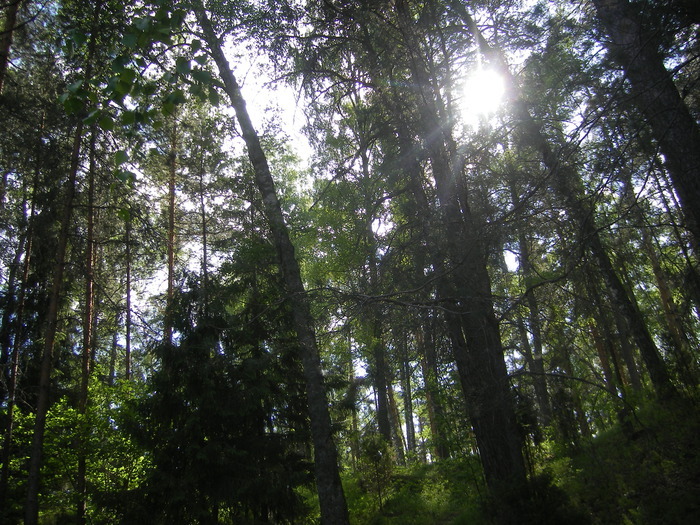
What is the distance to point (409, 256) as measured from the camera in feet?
23.0

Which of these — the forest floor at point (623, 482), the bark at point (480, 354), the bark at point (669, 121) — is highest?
the bark at point (669, 121)

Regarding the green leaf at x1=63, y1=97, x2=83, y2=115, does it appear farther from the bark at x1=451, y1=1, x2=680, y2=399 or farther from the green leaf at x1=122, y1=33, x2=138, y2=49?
the bark at x1=451, y1=1, x2=680, y2=399

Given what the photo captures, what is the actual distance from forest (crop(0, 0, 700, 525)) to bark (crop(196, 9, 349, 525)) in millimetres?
40

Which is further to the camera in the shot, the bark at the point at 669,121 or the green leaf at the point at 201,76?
the bark at the point at 669,121

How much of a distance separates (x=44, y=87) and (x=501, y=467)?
11.4 m

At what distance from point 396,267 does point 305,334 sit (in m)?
1.83

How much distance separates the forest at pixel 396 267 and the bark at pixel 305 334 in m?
0.04

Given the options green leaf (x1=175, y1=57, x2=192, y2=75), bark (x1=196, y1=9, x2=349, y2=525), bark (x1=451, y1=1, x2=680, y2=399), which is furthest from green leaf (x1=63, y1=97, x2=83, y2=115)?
bark (x1=451, y1=1, x2=680, y2=399)

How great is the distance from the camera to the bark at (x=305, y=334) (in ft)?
22.2

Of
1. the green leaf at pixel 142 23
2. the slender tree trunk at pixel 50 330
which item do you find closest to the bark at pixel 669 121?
the green leaf at pixel 142 23

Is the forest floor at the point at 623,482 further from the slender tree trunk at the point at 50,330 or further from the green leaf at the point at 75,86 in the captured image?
the slender tree trunk at the point at 50,330

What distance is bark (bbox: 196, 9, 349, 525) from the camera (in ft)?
22.2

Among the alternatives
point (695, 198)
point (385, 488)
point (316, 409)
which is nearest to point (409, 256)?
point (316, 409)

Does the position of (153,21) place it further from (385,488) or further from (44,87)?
(385,488)
